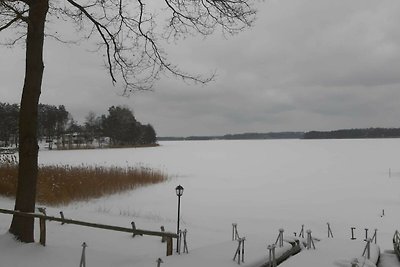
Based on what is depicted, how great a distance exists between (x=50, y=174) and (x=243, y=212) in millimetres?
10891

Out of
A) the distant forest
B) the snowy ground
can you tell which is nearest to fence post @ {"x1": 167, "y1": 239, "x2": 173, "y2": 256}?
the snowy ground

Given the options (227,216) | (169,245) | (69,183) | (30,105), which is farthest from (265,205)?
(30,105)

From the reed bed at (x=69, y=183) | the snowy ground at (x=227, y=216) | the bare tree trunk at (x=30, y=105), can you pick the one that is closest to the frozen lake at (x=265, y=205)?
the snowy ground at (x=227, y=216)

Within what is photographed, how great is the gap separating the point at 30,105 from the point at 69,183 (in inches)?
505

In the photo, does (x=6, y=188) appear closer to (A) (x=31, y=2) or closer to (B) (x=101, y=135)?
(A) (x=31, y=2)

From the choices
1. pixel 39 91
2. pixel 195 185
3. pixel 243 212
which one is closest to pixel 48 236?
pixel 39 91

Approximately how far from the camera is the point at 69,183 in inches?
817

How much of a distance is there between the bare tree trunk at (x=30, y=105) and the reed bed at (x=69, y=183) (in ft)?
33.8

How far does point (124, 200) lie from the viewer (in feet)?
67.7

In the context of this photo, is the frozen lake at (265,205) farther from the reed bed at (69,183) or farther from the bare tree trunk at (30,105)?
the bare tree trunk at (30,105)

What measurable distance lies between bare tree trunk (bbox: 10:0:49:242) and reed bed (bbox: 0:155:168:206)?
10.3 m

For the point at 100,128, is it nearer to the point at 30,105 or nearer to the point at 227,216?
the point at 227,216

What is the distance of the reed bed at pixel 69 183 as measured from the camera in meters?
18.9

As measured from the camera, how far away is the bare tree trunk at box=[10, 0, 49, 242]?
8.70m
